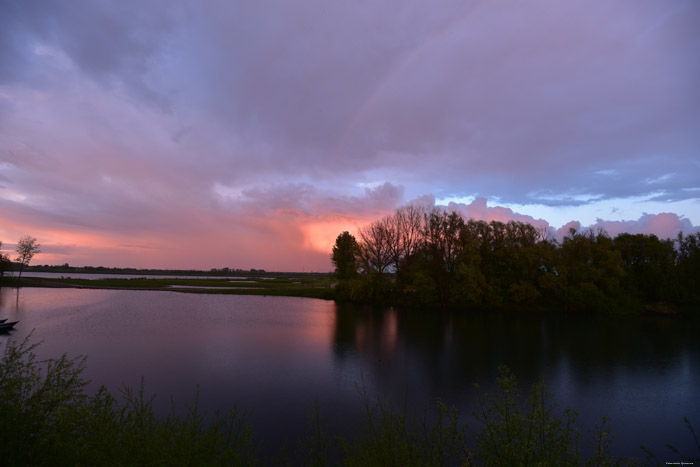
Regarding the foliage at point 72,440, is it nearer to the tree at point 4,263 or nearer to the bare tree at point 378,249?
the bare tree at point 378,249

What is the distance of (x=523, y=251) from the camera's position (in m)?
50.1

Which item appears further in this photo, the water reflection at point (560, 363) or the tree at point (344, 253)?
the tree at point (344, 253)

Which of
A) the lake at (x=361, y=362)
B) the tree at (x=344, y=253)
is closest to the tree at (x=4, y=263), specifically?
the lake at (x=361, y=362)

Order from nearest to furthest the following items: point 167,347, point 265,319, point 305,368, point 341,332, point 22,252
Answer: point 305,368 → point 167,347 → point 341,332 → point 265,319 → point 22,252

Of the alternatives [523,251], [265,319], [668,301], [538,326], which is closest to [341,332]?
[265,319]

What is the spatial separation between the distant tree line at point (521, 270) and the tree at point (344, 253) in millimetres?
2005

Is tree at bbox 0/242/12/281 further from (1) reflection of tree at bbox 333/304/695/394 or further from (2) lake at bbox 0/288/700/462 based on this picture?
(1) reflection of tree at bbox 333/304/695/394

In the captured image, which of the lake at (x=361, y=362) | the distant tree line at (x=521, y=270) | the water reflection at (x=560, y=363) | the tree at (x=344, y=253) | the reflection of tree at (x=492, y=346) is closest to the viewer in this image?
the lake at (x=361, y=362)

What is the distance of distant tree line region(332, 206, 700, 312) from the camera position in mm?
47781

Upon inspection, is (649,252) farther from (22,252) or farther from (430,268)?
(22,252)

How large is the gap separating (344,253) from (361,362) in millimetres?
44135

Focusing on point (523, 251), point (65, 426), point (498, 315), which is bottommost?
point (498, 315)

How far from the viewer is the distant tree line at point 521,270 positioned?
157ft

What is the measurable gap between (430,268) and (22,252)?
8075 cm
